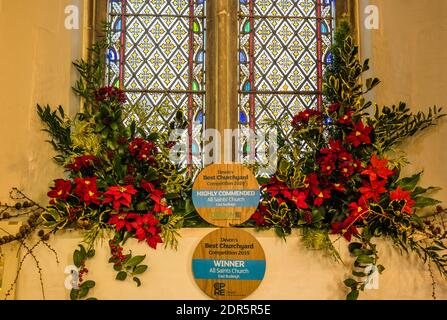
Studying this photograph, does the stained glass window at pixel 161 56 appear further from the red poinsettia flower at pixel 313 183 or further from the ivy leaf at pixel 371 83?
the ivy leaf at pixel 371 83

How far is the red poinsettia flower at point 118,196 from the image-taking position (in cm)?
222

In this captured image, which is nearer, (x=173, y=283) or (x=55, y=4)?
(x=173, y=283)

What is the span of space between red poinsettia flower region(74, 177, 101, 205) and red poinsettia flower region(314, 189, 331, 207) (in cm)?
86

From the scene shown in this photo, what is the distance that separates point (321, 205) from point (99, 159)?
0.92 m

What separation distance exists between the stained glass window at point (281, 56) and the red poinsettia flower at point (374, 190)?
610 millimetres

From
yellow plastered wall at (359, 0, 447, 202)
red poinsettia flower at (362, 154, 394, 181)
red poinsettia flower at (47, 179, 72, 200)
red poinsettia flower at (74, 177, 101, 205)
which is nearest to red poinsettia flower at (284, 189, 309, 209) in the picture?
red poinsettia flower at (362, 154, 394, 181)

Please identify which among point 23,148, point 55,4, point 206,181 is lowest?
point 206,181

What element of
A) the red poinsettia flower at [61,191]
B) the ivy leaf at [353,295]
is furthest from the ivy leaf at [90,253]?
the ivy leaf at [353,295]

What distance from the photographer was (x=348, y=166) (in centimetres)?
232

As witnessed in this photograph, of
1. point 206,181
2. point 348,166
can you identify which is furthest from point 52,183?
point 348,166

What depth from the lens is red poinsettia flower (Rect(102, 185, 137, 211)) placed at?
2.22 meters

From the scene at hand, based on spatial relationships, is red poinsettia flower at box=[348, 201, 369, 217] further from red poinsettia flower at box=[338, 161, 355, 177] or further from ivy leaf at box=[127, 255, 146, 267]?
ivy leaf at box=[127, 255, 146, 267]

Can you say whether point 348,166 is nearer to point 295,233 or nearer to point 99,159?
point 295,233
